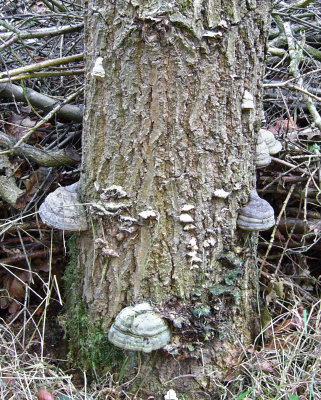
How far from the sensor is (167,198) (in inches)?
76.0

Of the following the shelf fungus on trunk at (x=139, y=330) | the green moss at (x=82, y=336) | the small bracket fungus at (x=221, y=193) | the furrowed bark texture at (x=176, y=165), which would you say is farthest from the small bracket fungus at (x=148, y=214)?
the green moss at (x=82, y=336)

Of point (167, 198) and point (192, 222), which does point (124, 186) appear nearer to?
point (167, 198)

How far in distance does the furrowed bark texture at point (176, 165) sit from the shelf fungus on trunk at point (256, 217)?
2.3 inches

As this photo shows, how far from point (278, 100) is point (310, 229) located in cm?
122

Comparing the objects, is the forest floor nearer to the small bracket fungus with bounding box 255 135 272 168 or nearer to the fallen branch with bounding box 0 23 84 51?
the fallen branch with bounding box 0 23 84 51

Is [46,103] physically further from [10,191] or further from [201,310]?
[201,310]

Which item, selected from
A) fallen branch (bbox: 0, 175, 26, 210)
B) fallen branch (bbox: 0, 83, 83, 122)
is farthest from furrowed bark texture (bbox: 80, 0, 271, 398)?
fallen branch (bbox: 0, 83, 83, 122)

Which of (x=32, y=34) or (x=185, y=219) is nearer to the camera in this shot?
(x=185, y=219)

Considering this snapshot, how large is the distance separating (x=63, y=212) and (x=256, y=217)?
1.08m

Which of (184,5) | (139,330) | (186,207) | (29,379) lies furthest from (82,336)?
(184,5)

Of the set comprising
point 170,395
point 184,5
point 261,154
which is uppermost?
point 184,5

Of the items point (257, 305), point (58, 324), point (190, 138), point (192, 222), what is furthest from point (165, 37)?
point (58, 324)

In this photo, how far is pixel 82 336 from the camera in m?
2.21

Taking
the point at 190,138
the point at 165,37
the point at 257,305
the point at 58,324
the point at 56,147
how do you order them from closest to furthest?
the point at 165,37 → the point at 190,138 → the point at 257,305 → the point at 58,324 → the point at 56,147
